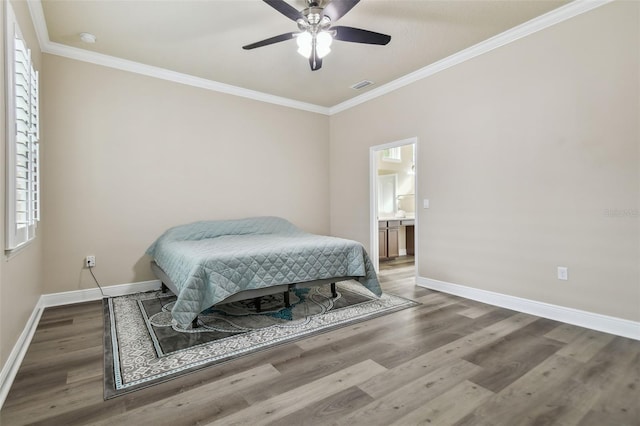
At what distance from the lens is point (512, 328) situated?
8.97 feet

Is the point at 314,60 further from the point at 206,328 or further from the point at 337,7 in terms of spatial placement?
the point at 206,328

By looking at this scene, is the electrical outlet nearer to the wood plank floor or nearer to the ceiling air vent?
the wood plank floor

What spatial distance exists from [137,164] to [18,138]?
180 cm

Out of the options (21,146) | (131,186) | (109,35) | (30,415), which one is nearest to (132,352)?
(30,415)

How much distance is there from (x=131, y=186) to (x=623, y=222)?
4.85 m

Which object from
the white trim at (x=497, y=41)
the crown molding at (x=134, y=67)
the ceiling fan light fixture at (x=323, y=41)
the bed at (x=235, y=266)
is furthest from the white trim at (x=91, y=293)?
the white trim at (x=497, y=41)

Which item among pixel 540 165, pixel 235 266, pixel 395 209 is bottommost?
pixel 235 266

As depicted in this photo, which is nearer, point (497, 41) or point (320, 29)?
point (320, 29)

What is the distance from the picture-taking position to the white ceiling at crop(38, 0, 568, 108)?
270cm

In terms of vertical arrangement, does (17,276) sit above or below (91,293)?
above

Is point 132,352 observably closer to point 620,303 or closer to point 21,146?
point 21,146

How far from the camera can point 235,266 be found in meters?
2.72

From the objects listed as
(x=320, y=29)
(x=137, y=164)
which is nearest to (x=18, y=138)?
(x=137, y=164)

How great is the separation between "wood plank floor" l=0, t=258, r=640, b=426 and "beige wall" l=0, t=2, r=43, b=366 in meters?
0.24
